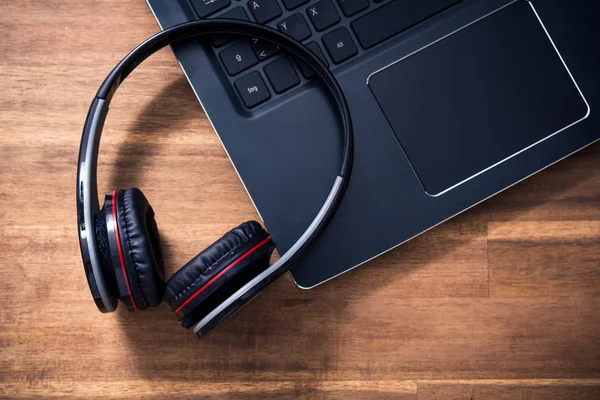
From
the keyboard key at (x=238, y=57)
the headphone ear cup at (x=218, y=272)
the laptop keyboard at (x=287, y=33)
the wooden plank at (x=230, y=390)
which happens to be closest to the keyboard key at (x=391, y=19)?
the laptop keyboard at (x=287, y=33)

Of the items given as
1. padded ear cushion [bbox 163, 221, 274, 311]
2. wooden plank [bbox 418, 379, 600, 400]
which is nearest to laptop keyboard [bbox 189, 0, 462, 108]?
padded ear cushion [bbox 163, 221, 274, 311]

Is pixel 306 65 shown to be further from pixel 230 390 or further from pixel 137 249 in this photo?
pixel 230 390

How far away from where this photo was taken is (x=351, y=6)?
0.61 meters

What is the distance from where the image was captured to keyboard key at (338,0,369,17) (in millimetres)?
613

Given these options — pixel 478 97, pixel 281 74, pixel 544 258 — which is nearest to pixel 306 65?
pixel 281 74

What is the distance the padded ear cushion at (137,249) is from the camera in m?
0.55

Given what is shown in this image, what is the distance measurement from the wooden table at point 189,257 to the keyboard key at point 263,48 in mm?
109

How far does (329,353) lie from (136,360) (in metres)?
0.21

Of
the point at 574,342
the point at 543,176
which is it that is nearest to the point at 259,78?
the point at 543,176

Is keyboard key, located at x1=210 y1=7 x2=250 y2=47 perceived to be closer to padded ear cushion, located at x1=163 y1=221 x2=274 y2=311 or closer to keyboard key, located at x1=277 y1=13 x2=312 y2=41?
keyboard key, located at x1=277 y1=13 x2=312 y2=41

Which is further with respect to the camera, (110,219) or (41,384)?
(41,384)

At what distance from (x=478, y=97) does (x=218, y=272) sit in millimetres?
325

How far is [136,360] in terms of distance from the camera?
659 millimetres

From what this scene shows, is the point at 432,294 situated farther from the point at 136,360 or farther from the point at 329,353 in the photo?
the point at 136,360
